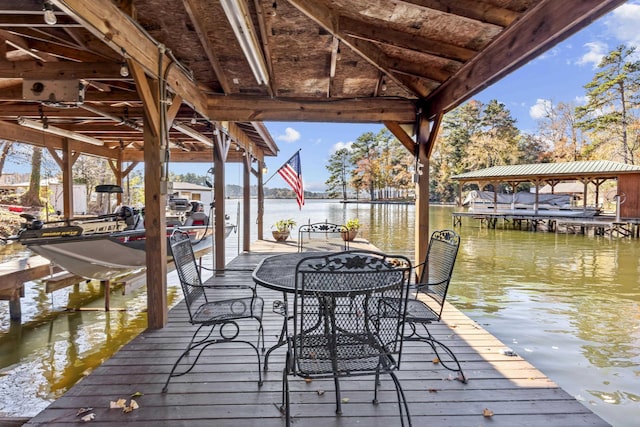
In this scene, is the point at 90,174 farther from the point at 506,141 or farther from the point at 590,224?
the point at 506,141

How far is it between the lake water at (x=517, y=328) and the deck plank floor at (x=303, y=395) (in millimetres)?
793

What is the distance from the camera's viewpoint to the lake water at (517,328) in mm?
2990

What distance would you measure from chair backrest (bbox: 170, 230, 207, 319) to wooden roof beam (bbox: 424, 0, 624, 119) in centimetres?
288

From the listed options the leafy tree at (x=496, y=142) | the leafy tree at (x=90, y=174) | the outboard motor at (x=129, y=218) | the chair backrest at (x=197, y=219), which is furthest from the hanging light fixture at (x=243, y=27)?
the leafy tree at (x=496, y=142)

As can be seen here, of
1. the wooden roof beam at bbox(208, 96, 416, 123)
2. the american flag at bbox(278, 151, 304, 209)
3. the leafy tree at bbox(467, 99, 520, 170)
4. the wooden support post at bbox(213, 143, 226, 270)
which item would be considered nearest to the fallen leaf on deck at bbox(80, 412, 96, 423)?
the wooden roof beam at bbox(208, 96, 416, 123)

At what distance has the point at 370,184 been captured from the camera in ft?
135

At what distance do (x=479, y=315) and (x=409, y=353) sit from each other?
2567 millimetres

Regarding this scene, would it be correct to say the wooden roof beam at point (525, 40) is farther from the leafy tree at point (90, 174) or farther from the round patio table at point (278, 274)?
the leafy tree at point (90, 174)

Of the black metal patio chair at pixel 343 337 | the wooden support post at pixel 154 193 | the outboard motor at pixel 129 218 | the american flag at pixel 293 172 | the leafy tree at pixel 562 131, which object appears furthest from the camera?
the leafy tree at pixel 562 131

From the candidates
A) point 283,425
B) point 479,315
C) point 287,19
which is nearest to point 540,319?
point 479,315

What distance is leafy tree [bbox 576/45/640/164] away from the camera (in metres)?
21.6

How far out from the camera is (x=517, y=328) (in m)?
4.43

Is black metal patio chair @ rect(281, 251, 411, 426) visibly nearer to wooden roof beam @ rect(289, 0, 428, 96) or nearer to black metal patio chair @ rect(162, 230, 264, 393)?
black metal patio chair @ rect(162, 230, 264, 393)

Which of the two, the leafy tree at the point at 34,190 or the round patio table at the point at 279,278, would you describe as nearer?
the round patio table at the point at 279,278
